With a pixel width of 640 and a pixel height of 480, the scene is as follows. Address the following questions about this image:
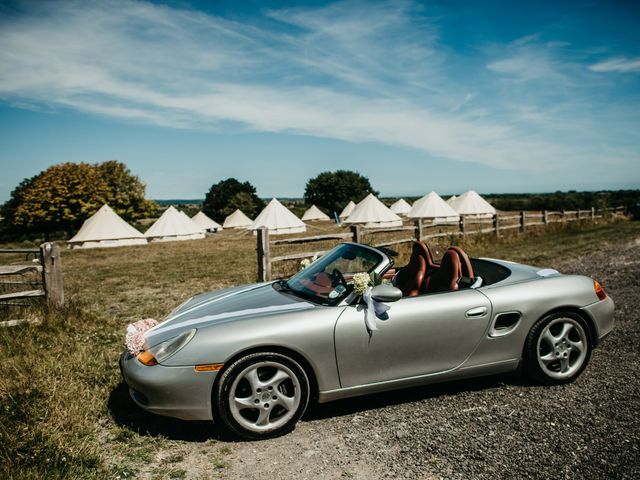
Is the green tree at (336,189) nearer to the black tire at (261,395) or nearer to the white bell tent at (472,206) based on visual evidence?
the white bell tent at (472,206)

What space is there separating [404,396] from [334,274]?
51.3 inches

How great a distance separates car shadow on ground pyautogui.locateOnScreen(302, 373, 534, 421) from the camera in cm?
392

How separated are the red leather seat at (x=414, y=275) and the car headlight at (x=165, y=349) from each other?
1.97 meters

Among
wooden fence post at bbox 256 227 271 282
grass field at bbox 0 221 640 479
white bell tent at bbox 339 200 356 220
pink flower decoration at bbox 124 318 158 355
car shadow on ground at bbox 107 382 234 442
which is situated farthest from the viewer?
white bell tent at bbox 339 200 356 220

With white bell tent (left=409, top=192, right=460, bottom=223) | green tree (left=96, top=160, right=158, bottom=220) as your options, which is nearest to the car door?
white bell tent (left=409, top=192, right=460, bottom=223)

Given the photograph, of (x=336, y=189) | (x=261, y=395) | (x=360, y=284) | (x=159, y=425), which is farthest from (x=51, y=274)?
(x=336, y=189)

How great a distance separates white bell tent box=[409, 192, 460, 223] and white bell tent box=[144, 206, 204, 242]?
20.3 meters

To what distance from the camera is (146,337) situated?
12.4 feet

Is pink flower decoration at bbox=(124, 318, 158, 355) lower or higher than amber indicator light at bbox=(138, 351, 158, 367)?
higher

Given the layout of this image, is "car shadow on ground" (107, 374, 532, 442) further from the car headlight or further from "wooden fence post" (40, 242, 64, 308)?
"wooden fence post" (40, 242, 64, 308)

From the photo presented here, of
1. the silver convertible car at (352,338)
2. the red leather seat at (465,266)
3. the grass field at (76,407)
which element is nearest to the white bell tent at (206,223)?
the grass field at (76,407)

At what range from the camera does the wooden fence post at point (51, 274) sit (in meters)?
6.84

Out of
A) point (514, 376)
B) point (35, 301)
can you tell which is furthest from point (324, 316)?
point (35, 301)

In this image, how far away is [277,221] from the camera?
38.6 metres
